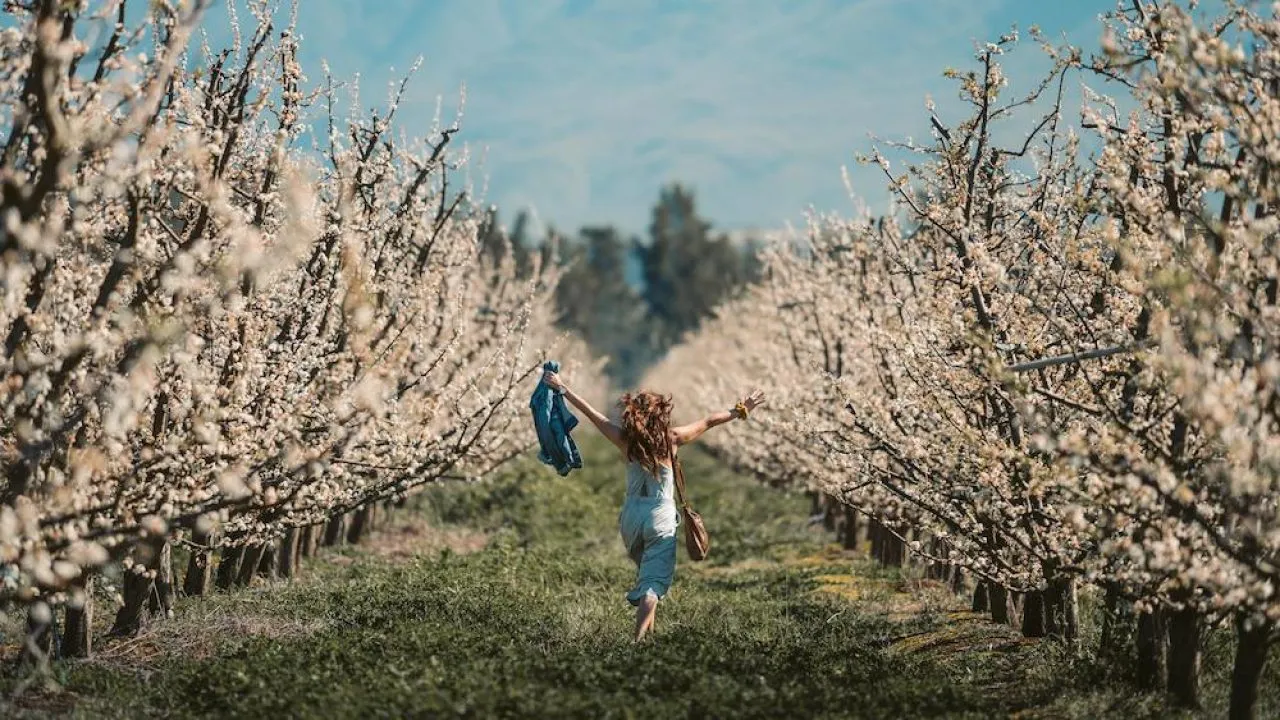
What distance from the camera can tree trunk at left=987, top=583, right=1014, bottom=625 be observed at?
36.9ft

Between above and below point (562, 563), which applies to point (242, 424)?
above

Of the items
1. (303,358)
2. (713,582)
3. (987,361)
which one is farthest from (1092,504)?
(713,582)

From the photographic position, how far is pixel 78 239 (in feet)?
28.3

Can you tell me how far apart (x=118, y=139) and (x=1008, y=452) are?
18.0 ft

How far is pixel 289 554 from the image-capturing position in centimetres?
1391

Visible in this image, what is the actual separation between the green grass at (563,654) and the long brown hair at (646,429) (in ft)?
4.68

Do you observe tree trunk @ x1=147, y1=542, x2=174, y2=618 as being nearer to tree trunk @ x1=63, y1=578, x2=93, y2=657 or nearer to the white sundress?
tree trunk @ x1=63, y1=578, x2=93, y2=657

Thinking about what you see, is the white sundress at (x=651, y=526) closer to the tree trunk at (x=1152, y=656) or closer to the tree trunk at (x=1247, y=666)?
the tree trunk at (x=1152, y=656)

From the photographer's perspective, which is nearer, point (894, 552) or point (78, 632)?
point (78, 632)

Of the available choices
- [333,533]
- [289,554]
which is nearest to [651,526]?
[289,554]

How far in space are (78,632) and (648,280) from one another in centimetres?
9980

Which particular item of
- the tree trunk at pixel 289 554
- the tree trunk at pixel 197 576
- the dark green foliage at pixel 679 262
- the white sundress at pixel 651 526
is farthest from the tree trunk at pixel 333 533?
the dark green foliage at pixel 679 262

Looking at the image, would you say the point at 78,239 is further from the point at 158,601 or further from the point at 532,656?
the point at 532,656

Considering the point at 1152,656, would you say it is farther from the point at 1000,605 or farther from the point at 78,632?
the point at 78,632
